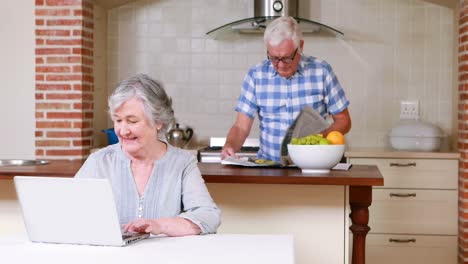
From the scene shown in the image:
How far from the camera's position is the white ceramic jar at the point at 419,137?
5914mm

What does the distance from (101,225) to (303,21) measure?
363cm

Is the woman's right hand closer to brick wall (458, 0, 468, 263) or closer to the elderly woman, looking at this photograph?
the elderly woman

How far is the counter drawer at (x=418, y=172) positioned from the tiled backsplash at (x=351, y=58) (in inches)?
23.3

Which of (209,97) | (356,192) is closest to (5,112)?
(209,97)

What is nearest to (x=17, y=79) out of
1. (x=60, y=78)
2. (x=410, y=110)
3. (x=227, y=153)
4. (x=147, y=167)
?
(x=60, y=78)

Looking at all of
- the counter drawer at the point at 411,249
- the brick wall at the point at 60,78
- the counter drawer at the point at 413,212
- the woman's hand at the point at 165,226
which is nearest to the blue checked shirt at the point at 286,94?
the counter drawer at the point at 413,212

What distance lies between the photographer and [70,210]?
253cm

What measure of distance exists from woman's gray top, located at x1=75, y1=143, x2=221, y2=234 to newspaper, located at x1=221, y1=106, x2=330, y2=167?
1.12m

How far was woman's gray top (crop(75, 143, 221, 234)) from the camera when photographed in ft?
9.87

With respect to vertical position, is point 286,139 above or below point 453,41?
below

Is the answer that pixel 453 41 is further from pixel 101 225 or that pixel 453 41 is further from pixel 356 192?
pixel 101 225

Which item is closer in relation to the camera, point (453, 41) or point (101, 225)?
point (101, 225)

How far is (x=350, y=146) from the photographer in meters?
6.31

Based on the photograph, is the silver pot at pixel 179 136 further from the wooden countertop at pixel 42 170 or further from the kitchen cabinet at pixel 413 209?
the wooden countertop at pixel 42 170
